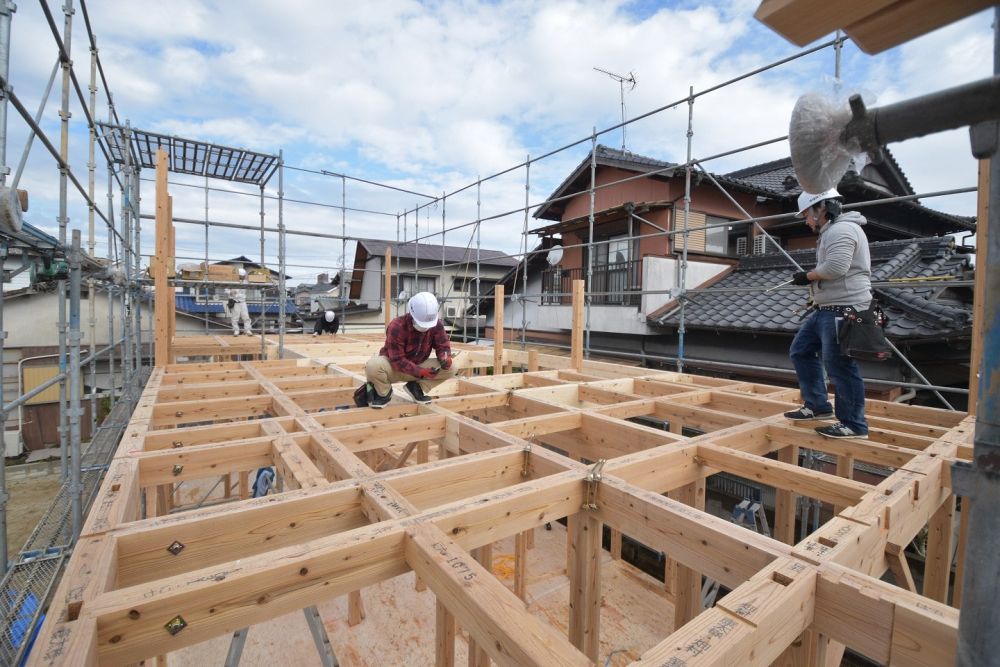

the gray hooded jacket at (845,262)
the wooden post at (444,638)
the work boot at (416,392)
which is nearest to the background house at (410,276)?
the work boot at (416,392)

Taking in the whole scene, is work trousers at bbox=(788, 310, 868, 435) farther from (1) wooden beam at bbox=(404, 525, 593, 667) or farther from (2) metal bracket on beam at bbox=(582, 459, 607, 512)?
(1) wooden beam at bbox=(404, 525, 593, 667)

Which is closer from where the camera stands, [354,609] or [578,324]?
[354,609]

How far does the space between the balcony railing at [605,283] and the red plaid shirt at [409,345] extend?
4408 mm

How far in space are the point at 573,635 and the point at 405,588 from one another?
7.02 feet

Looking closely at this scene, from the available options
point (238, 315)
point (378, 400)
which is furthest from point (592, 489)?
point (238, 315)

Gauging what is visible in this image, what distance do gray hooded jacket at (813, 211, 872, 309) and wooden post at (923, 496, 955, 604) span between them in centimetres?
112

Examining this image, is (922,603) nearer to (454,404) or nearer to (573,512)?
(573,512)

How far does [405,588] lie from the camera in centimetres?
356

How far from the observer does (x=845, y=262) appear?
8.38ft

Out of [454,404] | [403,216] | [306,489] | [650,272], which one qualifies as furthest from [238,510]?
[403,216]

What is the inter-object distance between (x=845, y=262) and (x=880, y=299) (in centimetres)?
397

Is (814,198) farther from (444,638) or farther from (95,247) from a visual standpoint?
(95,247)

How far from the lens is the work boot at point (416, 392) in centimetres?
342

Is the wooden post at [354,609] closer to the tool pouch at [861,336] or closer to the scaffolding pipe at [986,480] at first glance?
the scaffolding pipe at [986,480]
